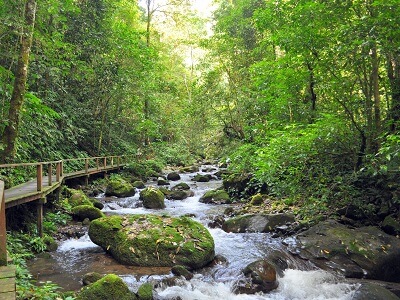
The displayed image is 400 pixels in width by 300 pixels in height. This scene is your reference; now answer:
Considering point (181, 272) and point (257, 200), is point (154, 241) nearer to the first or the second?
point (181, 272)

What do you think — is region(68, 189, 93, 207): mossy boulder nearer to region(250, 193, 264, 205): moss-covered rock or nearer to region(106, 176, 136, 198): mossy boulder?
region(106, 176, 136, 198): mossy boulder

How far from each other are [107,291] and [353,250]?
5222 mm

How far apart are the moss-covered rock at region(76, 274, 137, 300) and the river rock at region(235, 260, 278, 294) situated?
2.10 meters

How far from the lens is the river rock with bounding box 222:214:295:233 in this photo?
9.19 m

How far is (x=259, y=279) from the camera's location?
20.1 ft

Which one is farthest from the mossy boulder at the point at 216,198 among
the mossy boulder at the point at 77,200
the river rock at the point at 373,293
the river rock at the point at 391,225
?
the river rock at the point at 373,293

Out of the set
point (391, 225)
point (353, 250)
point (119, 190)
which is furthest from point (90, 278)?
point (119, 190)

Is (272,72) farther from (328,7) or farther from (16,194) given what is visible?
(16,194)

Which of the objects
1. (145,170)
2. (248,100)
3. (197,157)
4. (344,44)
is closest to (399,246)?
(344,44)

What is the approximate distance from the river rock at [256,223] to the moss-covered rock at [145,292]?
4094 mm

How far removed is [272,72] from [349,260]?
748 centimetres

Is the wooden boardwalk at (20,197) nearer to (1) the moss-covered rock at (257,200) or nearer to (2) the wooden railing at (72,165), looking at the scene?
(2) the wooden railing at (72,165)

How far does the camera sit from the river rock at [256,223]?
919cm

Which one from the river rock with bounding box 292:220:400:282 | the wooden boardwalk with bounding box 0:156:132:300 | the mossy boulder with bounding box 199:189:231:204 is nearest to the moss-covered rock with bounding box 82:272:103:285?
the wooden boardwalk with bounding box 0:156:132:300
